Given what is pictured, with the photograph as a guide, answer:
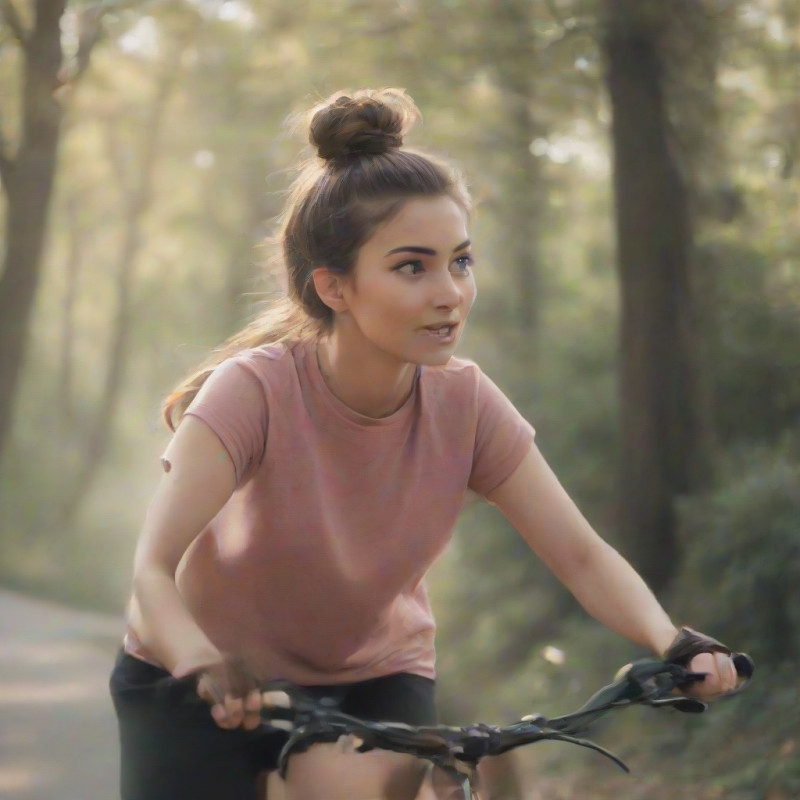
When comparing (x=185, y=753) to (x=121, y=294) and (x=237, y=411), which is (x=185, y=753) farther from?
(x=121, y=294)

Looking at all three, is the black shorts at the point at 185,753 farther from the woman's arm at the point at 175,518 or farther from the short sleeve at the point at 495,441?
the short sleeve at the point at 495,441

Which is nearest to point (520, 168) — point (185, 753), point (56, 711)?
point (56, 711)

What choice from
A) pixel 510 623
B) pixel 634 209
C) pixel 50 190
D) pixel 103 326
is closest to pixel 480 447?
pixel 634 209

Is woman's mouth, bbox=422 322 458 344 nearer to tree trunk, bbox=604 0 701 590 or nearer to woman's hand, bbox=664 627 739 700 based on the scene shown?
woman's hand, bbox=664 627 739 700

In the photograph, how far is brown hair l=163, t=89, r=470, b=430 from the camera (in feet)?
9.77

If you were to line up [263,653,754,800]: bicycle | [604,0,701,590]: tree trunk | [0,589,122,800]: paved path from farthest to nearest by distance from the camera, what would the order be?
[604,0,701,590]: tree trunk
[0,589,122,800]: paved path
[263,653,754,800]: bicycle

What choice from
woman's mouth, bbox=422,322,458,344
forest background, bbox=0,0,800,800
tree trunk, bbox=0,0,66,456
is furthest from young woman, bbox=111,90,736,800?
tree trunk, bbox=0,0,66,456

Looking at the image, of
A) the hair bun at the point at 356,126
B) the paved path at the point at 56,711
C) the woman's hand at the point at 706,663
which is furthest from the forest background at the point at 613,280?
Result: the woman's hand at the point at 706,663

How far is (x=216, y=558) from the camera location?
2.98 metres

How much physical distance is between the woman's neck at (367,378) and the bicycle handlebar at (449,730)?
873mm

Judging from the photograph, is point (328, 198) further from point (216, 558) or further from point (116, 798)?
point (116, 798)

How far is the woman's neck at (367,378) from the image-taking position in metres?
3.03

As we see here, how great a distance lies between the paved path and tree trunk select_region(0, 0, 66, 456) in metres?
1.79

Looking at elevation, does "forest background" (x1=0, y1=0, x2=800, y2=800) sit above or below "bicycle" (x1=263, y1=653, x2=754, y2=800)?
above
